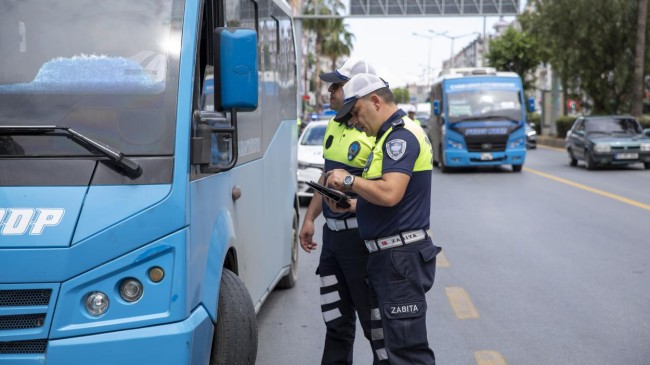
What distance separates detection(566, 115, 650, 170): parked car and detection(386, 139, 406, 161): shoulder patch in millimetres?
22519

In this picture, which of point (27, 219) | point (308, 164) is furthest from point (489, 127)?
point (27, 219)

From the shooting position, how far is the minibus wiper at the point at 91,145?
14.1ft

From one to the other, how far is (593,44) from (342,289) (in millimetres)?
39395

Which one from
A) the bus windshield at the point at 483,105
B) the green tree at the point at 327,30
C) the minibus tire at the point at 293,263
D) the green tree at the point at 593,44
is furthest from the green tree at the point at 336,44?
the minibus tire at the point at 293,263

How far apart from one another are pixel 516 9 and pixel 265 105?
42002 mm

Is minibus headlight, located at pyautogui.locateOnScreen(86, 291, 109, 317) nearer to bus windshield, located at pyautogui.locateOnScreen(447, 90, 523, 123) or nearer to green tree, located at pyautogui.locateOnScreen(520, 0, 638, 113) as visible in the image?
bus windshield, located at pyautogui.locateOnScreen(447, 90, 523, 123)

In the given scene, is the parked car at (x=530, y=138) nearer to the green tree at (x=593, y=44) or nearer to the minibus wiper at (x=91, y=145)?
the green tree at (x=593, y=44)

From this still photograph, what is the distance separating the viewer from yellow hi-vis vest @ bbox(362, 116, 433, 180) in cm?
455

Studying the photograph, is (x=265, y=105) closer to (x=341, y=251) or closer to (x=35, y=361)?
(x=341, y=251)

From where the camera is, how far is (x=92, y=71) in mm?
4648

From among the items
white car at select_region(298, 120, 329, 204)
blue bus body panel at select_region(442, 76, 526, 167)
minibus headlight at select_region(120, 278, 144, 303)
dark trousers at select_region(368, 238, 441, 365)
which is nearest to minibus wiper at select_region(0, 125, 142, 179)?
minibus headlight at select_region(120, 278, 144, 303)

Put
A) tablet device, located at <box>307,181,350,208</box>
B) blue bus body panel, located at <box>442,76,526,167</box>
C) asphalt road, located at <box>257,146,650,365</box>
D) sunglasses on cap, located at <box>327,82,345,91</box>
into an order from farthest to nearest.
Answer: blue bus body panel, located at <box>442,76,526,167</box> < asphalt road, located at <box>257,146,650,365</box> < sunglasses on cap, located at <box>327,82,345,91</box> < tablet device, located at <box>307,181,350,208</box>

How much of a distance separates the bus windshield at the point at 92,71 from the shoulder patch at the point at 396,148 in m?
0.99

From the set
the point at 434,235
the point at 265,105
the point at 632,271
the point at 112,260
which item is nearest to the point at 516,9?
the point at 434,235
